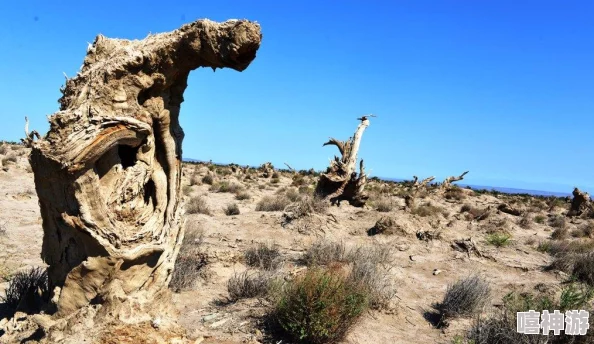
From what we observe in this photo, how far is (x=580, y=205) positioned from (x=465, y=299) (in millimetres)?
20049

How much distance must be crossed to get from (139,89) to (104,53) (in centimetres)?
61

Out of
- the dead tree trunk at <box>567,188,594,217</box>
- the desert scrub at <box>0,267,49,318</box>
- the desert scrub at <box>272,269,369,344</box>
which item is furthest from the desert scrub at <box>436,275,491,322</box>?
the dead tree trunk at <box>567,188,594,217</box>

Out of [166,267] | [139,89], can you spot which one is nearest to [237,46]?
[139,89]

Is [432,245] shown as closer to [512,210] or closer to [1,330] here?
[1,330]

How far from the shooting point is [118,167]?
451 centimetres

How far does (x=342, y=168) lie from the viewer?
56.7 feet

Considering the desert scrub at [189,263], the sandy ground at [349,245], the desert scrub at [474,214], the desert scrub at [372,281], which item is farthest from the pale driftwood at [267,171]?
the desert scrub at [372,281]

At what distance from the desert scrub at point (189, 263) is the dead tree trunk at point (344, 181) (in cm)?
776

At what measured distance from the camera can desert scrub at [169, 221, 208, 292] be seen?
7.32 meters

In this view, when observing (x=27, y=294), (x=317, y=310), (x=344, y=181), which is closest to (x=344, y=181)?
(x=344, y=181)

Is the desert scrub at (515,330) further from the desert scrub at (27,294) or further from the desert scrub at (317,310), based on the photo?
the desert scrub at (27,294)

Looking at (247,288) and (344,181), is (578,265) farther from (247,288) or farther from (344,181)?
(344,181)

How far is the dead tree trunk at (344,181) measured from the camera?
17203mm

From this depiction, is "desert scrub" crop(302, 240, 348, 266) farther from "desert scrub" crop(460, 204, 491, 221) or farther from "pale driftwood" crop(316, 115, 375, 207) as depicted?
"desert scrub" crop(460, 204, 491, 221)
